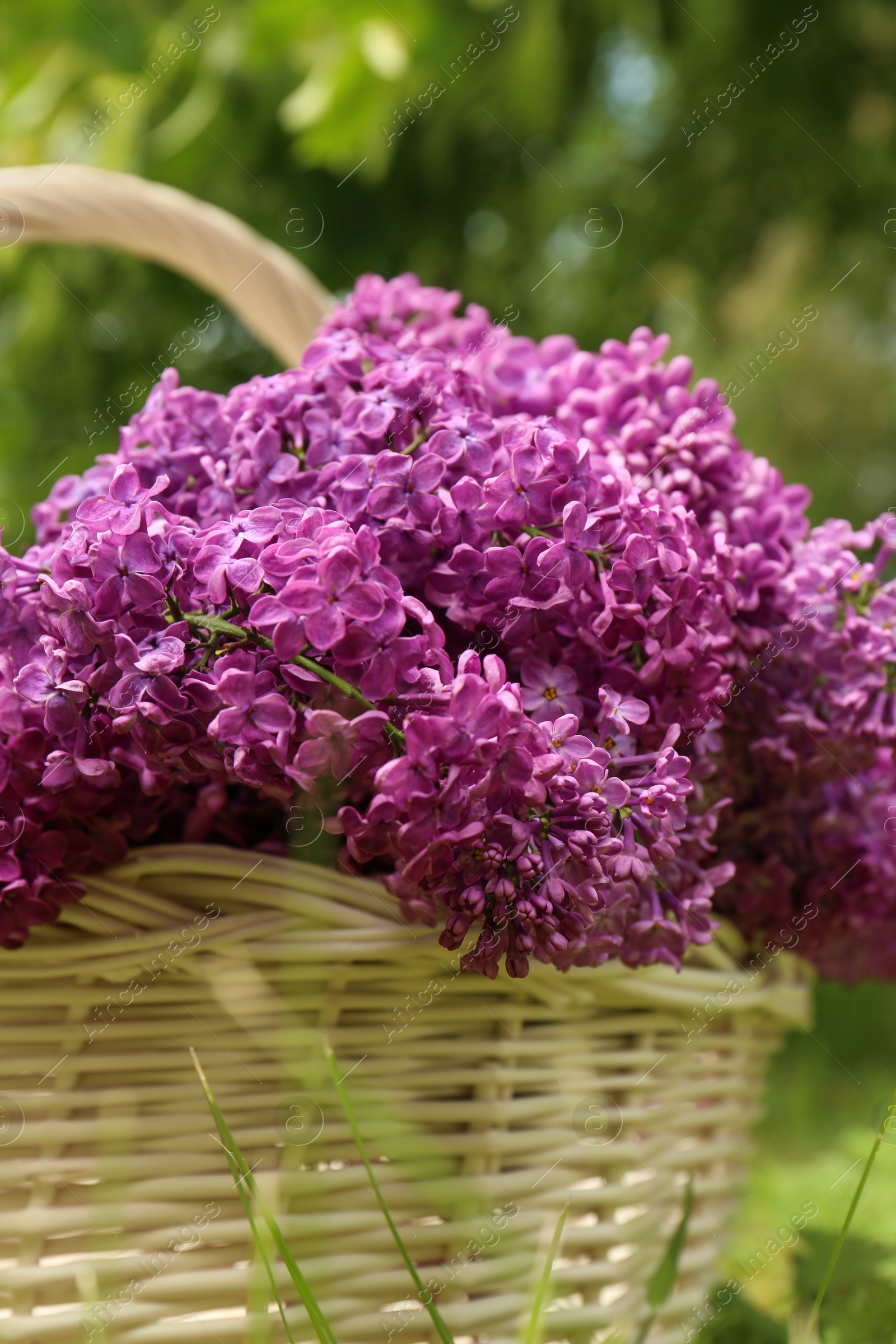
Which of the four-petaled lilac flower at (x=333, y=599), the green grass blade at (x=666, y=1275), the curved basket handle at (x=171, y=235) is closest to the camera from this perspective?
the four-petaled lilac flower at (x=333, y=599)

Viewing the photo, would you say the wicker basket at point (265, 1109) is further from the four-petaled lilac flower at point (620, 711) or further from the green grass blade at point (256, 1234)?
the four-petaled lilac flower at point (620, 711)

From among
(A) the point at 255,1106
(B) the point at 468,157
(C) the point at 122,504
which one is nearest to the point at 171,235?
(C) the point at 122,504

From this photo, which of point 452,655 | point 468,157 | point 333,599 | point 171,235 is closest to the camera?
point 333,599

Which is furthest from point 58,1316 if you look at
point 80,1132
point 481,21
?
point 481,21

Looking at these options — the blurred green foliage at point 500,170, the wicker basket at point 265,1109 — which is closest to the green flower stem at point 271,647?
the wicker basket at point 265,1109

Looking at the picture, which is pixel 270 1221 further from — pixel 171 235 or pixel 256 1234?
pixel 171 235

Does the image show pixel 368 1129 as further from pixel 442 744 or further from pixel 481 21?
pixel 481 21
